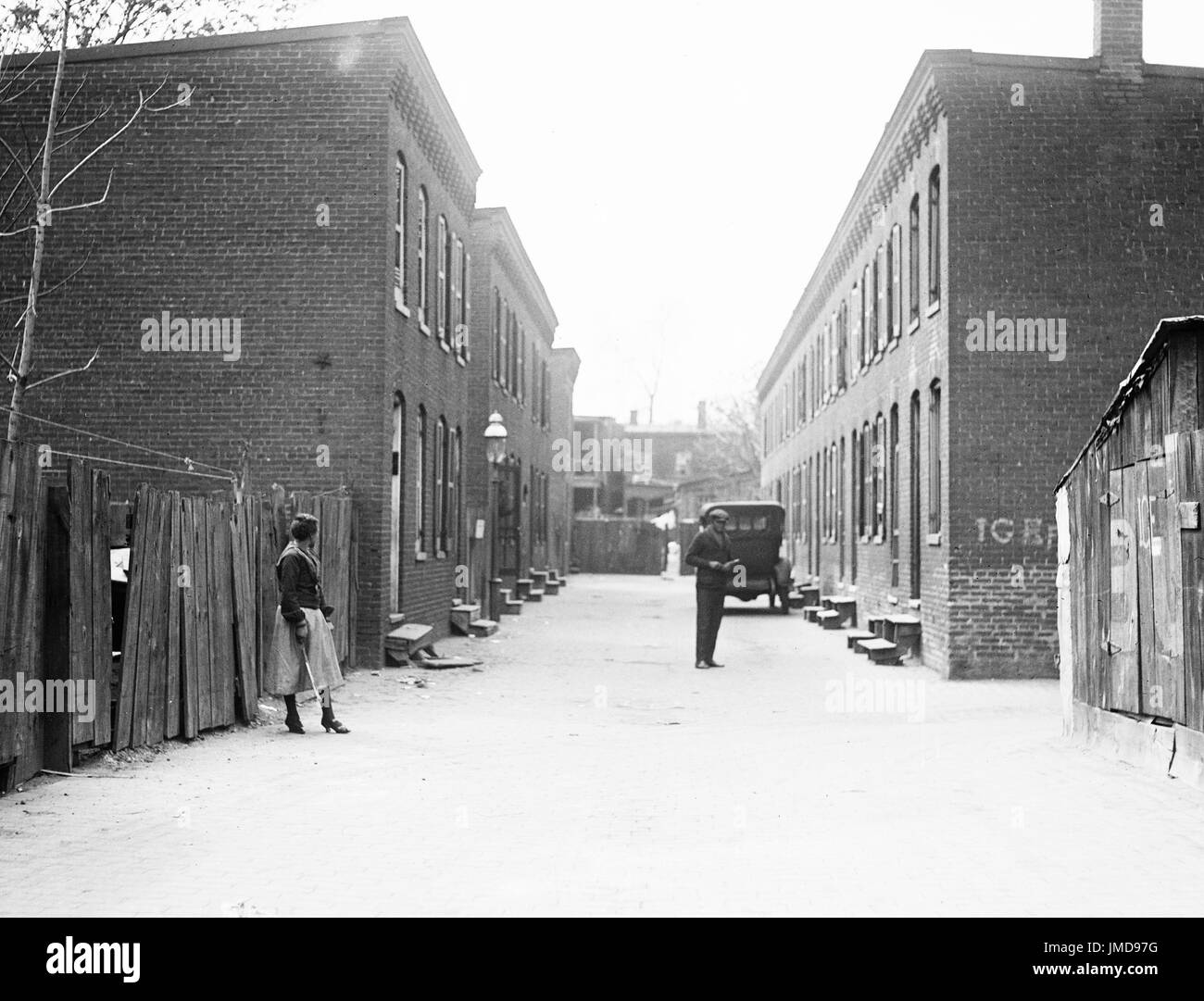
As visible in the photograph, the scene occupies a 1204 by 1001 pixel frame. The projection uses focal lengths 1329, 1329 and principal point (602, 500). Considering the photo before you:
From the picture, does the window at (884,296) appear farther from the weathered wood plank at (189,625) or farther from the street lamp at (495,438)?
the weathered wood plank at (189,625)

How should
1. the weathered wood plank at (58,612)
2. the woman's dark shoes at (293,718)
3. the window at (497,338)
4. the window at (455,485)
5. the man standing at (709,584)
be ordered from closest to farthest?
the weathered wood plank at (58,612) → the woman's dark shoes at (293,718) → the man standing at (709,584) → the window at (455,485) → the window at (497,338)

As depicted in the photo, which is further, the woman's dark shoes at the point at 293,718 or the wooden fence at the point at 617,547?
the wooden fence at the point at 617,547

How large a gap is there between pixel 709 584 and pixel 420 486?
531 centimetres

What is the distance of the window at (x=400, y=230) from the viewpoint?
711 inches

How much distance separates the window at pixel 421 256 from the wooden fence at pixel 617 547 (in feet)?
113

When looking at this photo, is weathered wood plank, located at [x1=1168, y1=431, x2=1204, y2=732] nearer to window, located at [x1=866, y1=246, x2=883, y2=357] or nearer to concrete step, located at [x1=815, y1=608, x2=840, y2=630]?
window, located at [x1=866, y1=246, x2=883, y2=357]

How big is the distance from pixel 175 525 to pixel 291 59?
28.4 ft

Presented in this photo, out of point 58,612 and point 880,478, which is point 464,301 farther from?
point 58,612

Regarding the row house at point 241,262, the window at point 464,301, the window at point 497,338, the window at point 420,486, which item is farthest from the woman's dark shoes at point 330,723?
the window at point 497,338

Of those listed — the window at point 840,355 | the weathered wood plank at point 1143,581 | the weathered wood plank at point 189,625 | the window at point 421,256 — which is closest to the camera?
the weathered wood plank at point 1143,581

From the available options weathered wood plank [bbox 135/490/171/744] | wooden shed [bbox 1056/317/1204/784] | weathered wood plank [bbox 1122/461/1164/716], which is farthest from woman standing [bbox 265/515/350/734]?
weathered wood plank [bbox 1122/461/1164/716]

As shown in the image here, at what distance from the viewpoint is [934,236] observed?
1848 cm

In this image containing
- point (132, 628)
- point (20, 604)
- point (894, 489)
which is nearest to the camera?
point (20, 604)

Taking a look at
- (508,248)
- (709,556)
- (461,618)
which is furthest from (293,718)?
(508,248)
